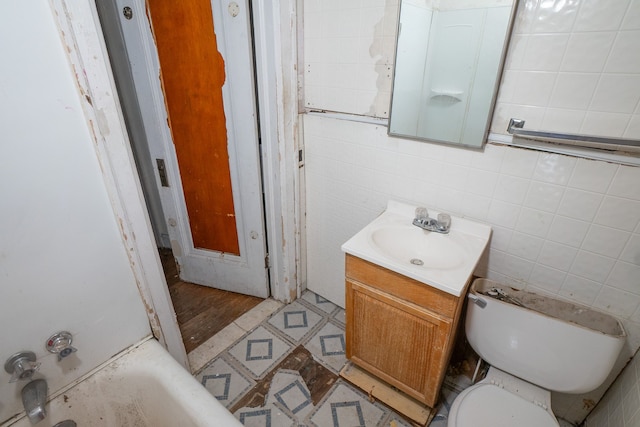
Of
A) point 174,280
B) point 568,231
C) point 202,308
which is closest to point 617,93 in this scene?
point 568,231

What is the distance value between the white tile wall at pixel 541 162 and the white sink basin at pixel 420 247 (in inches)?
3.2

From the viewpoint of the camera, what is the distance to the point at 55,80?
84 centimetres

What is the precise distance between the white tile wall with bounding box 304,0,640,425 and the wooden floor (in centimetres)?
108

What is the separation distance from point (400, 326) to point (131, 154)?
1192 mm

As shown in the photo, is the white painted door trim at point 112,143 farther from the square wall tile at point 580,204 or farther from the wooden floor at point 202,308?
the square wall tile at point 580,204

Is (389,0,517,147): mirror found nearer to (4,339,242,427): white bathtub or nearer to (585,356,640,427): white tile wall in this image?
(585,356,640,427): white tile wall

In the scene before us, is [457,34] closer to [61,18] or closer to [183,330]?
[61,18]

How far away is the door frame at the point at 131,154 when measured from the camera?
2.85ft

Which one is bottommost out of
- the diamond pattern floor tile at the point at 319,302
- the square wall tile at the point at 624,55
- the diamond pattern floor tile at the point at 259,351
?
the diamond pattern floor tile at the point at 259,351

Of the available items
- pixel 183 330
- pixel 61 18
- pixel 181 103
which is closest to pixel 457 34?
pixel 61 18

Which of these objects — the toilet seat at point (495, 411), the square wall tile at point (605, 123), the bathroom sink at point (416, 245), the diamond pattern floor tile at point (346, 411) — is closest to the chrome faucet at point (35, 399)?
the diamond pattern floor tile at point (346, 411)

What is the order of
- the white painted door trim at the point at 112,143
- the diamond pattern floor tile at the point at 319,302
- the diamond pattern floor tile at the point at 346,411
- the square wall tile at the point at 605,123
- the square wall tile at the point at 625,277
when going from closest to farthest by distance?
the white painted door trim at the point at 112,143, the square wall tile at the point at 605,123, the square wall tile at the point at 625,277, the diamond pattern floor tile at the point at 346,411, the diamond pattern floor tile at the point at 319,302

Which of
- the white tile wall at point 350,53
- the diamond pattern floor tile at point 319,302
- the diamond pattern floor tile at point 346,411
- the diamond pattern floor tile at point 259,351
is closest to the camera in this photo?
the white tile wall at point 350,53

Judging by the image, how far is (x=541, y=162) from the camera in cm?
Result: 110
